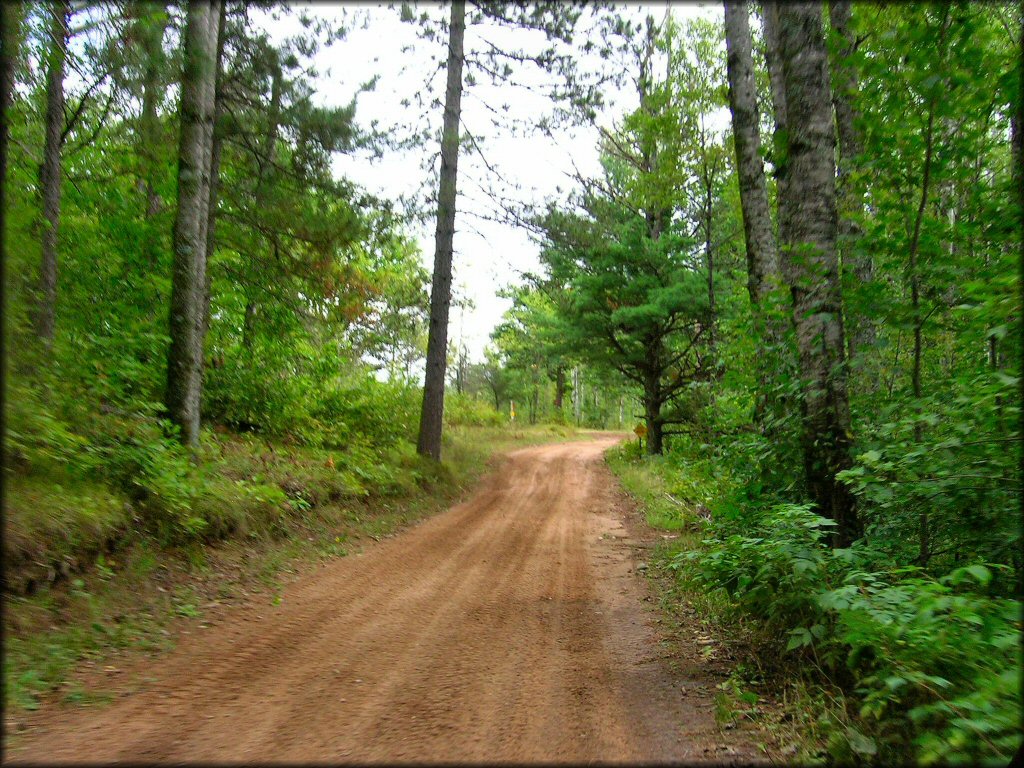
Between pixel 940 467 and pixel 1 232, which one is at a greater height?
pixel 1 232

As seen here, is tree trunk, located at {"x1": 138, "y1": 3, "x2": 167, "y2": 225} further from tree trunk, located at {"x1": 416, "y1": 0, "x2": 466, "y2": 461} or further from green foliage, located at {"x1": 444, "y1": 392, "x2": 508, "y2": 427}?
green foliage, located at {"x1": 444, "y1": 392, "x2": 508, "y2": 427}

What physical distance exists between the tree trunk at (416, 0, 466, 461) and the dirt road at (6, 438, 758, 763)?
710 cm

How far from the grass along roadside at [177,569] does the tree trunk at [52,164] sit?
2.78 meters

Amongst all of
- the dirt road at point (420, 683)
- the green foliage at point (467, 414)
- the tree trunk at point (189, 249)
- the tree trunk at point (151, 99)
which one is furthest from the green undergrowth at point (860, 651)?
the green foliage at point (467, 414)

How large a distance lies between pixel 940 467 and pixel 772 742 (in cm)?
197

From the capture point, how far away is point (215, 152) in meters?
10.3

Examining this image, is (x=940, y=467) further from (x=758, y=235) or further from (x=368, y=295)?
(x=368, y=295)

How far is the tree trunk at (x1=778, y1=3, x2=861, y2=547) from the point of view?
16.2 ft

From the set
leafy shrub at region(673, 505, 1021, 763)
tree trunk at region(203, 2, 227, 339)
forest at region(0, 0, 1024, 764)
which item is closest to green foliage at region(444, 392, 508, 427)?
forest at region(0, 0, 1024, 764)

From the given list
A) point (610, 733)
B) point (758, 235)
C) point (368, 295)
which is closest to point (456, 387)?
point (368, 295)

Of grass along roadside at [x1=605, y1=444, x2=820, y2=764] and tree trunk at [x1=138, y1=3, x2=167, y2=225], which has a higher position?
tree trunk at [x1=138, y1=3, x2=167, y2=225]

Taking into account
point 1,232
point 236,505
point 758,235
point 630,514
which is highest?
point 758,235

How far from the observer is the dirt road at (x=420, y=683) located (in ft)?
10.5

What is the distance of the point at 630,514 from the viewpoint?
39.9 feet
